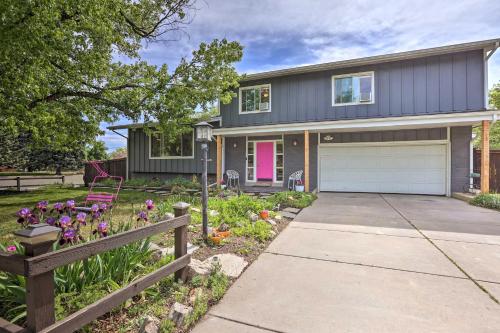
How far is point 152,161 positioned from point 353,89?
10.0 metres

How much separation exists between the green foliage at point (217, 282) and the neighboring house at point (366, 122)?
7.05 metres

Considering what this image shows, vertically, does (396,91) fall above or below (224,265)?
above

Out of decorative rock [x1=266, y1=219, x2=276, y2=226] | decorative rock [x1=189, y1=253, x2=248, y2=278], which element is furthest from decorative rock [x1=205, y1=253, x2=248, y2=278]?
decorative rock [x1=266, y1=219, x2=276, y2=226]

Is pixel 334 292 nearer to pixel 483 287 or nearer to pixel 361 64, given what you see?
pixel 483 287

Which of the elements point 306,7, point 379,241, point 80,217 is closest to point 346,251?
point 379,241

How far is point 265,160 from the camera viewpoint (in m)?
11.9

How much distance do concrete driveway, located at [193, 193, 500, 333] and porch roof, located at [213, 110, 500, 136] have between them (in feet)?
13.5

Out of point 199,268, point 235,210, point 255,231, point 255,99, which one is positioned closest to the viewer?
point 199,268

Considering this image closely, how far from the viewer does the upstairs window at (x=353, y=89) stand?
991 centimetres

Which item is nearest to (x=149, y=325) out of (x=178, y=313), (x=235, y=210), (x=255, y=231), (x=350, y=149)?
(x=178, y=313)

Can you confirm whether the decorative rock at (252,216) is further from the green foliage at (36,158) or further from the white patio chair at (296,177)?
the green foliage at (36,158)

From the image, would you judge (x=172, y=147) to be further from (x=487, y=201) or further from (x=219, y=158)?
(x=487, y=201)

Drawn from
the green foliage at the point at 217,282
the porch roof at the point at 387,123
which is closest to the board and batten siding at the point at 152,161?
the porch roof at the point at 387,123

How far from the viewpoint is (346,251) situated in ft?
12.7
